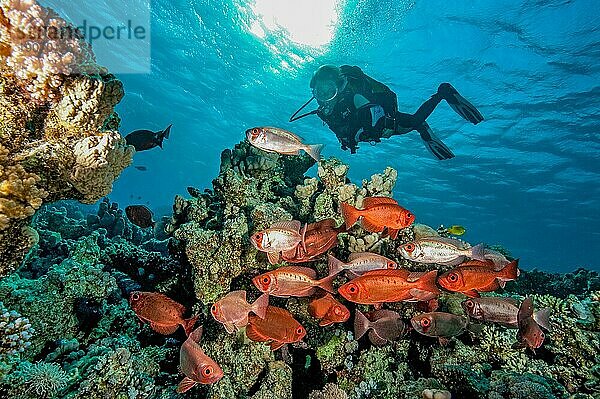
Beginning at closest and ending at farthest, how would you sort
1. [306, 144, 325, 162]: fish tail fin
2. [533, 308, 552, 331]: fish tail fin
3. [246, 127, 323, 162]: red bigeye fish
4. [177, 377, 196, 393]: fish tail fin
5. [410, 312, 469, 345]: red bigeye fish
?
1. [177, 377, 196, 393]: fish tail fin
2. [410, 312, 469, 345]: red bigeye fish
3. [533, 308, 552, 331]: fish tail fin
4. [246, 127, 323, 162]: red bigeye fish
5. [306, 144, 325, 162]: fish tail fin

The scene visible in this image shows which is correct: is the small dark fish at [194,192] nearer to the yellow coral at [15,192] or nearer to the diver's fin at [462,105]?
the yellow coral at [15,192]

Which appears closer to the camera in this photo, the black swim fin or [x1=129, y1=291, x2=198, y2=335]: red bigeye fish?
[x1=129, y1=291, x2=198, y2=335]: red bigeye fish

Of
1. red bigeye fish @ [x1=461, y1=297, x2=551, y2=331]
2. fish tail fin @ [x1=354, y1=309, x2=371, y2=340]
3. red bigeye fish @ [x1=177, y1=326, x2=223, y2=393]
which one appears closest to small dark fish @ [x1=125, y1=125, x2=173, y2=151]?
red bigeye fish @ [x1=177, y1=326, x2=223, y2=393]

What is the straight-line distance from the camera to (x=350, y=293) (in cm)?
301

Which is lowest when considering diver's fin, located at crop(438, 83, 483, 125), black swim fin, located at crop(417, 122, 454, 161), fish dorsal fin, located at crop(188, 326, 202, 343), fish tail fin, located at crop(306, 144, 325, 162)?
Answer: fish dorsal fin, located at crop(188, 326, 202, 343)

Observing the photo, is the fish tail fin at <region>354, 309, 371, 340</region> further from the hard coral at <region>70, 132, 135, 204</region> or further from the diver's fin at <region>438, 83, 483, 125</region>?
the diver's fin at <region>438, 83, 483, 125</region>

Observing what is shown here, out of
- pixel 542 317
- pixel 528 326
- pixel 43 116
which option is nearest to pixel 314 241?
pixel 528 326

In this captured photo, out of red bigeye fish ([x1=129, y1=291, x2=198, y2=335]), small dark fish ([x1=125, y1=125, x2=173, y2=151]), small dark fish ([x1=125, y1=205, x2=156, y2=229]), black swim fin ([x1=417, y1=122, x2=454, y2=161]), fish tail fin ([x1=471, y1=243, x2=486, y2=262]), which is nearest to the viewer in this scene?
red bigeye fish ([x1=129, y1=291, x2=198, y2=335])

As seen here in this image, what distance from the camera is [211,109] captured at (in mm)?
38156

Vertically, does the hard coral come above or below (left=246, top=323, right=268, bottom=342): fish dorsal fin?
above

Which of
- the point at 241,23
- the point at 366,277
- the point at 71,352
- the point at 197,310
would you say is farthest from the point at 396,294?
the point at 241,23

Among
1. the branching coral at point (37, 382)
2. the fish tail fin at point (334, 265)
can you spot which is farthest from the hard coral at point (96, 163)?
the fish tail fin at point (334, 265)

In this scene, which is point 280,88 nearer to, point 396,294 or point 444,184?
point 444,184

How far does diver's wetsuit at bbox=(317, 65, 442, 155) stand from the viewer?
860 cm
